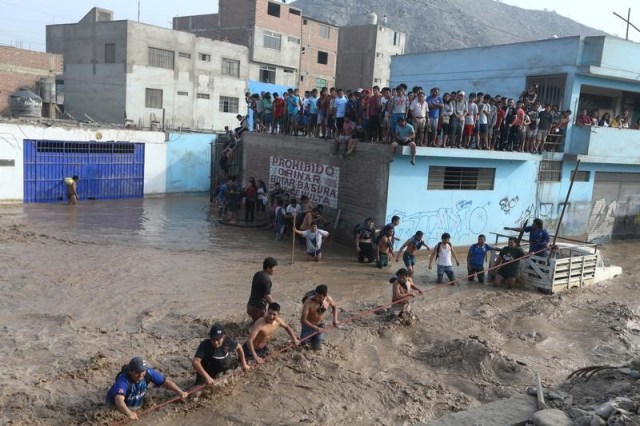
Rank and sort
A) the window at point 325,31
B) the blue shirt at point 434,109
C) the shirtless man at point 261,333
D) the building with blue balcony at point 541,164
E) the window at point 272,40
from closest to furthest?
the shirtless man at point 261,333 < the blue shirt at point 434,109 < the building with blue balcony at point 541,164 < the window at point 272,40 < the window at point 325,31

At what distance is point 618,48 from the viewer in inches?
752

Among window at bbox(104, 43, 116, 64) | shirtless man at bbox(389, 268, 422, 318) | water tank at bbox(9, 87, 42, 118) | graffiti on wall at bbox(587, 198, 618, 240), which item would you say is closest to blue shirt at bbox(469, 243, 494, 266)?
shirtless man at bbox(389, 268, 422, 318)

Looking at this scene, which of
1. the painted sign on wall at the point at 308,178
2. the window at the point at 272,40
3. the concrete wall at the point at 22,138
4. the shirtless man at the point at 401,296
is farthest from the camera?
the window at the point at 272,40

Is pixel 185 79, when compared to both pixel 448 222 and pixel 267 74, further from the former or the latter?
pixel 448 222

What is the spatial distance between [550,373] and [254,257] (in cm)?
829

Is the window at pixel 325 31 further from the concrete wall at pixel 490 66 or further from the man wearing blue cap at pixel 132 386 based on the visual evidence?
the man wearing blue cap at pixel 132 386

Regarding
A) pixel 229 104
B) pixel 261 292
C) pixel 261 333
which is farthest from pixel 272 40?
pixel 261 333

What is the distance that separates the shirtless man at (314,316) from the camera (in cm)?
873

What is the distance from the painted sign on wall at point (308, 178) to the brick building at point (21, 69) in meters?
25.1

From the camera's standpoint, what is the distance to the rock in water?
5238 millimetres

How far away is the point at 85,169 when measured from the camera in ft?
75.3

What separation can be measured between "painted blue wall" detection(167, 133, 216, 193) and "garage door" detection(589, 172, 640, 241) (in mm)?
17084

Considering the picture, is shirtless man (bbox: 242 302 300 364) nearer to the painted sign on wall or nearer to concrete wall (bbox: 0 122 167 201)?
the painted sign on wall

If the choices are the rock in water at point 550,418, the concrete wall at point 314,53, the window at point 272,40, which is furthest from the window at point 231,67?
the rock in water at point 550,418
